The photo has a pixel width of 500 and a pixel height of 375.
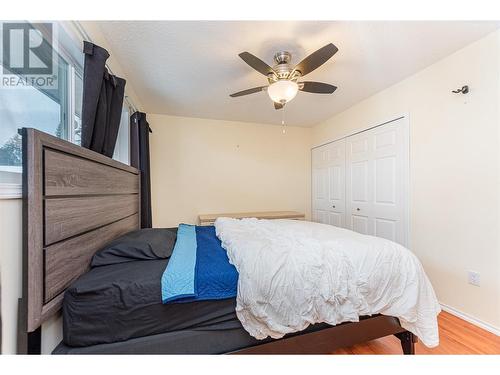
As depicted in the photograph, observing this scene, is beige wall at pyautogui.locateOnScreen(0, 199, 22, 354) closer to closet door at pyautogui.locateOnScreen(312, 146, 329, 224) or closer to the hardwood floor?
the hardwood floor

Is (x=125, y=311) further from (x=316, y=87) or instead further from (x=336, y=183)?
(x=336, y=183)

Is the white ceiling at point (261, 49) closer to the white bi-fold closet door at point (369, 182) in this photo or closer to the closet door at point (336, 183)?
the white bi-fold closet door at point (369, 182)

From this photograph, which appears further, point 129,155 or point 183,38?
point 129,155

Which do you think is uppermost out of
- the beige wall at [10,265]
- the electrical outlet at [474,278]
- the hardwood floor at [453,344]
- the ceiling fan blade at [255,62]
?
the ceiling fan blade at [255,62]

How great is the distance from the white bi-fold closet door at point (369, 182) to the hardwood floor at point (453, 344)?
0.88 m

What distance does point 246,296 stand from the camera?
1136 mm

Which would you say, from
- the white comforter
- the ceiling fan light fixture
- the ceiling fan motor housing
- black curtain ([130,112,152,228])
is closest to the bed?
the white comforter

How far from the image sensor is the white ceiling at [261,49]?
164 cm

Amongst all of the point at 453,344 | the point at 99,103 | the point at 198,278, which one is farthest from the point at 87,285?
the point at 453,344

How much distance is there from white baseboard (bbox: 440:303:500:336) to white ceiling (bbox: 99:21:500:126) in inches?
92.0

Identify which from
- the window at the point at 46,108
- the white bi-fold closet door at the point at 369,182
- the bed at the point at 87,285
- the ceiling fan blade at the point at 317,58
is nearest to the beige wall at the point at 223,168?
the white bi-fold closet door at the point at 369,182
